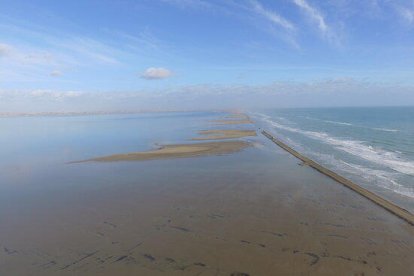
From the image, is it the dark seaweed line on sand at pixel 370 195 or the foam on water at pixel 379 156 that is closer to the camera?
the dark seaweed line on sand at pixel 370 195

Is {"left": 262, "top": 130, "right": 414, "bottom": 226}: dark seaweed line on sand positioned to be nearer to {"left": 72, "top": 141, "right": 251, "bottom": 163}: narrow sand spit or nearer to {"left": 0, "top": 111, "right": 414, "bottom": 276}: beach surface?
{"left": 0, "top": 111, "right": 414, "bottom": 276}: beach surface

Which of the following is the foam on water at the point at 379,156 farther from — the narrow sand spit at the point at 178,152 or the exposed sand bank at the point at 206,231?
the narrow sand spit at the point at 178,152

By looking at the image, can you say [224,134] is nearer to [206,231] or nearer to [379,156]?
[379,156]

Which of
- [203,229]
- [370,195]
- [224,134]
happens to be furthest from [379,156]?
[224,134]

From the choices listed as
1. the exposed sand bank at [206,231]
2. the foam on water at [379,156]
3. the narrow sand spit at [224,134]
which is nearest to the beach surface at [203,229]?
the exposed sand bank at [206,231]

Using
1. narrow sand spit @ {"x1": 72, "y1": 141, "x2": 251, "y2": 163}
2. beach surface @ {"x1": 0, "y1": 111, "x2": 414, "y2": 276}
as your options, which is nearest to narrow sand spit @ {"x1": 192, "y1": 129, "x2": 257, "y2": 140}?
narrow sand spit @ {"x1": 72, "y1": 141, "x2": 251, "y2": 163}

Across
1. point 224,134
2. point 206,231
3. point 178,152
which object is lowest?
point 224,134

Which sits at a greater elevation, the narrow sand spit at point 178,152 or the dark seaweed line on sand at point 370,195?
the dark seaweed line on sand at point 370,195
